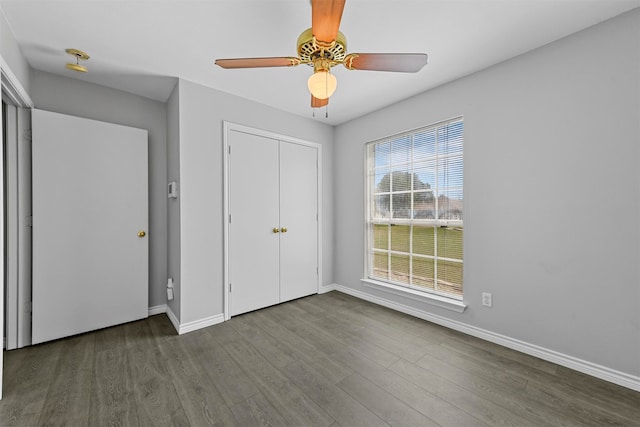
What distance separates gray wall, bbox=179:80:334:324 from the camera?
2574 millimetres

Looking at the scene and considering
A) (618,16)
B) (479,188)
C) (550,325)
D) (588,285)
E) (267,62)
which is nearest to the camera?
(267,62)

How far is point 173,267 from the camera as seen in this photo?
2779 millimetres

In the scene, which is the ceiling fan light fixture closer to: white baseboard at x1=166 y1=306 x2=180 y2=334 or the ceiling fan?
the ceiling fan

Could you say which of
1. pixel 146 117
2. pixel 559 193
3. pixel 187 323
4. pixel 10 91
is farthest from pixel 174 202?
pixel 559 193

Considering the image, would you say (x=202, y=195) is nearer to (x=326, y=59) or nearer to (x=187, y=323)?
(x=187, y=323)

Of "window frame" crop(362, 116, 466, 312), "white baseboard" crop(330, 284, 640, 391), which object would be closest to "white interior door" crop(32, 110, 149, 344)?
"window frame" crop(362, 116, 466, 312)

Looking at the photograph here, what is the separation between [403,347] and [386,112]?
259cm

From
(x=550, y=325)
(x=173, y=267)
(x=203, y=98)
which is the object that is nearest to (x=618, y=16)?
(x=550, y=325)

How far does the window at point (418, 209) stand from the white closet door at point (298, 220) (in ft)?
2.51

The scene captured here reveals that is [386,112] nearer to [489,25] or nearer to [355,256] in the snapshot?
[489,25]

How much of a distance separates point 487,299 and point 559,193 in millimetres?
1055

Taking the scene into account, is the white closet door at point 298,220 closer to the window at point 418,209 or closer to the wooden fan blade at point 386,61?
the window at point 418,209

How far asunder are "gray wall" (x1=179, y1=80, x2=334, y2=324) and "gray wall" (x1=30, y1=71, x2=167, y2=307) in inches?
27.7

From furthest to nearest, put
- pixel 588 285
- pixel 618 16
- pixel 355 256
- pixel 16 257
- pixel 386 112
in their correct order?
pixel 355 256 → pixel 386 112 → pixel 16 257 → pixel 588 285 → pixel 618 16
